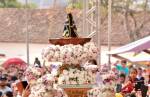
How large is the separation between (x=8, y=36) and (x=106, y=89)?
43.1 meters

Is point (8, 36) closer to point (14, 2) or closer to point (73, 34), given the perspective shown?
point (14, 2)

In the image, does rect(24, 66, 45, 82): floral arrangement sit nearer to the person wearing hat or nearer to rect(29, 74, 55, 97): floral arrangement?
rect(29, 74, 55, 97): floral arrangement

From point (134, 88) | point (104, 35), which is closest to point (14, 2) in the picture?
point (104, 35)

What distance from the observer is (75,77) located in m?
9.84

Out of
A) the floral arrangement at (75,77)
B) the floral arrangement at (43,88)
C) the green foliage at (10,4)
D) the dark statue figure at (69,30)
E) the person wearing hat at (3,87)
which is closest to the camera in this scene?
the floral arrangement at (43,88)

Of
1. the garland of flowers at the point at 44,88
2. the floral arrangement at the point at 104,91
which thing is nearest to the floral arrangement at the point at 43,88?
the garland of flowers at the point at 44,88

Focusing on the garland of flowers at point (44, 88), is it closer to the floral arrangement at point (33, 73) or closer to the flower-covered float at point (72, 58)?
the flower-covered float at point (72, 58)

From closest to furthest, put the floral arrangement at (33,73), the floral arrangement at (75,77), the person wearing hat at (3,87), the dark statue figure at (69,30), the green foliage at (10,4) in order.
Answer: the floral arrangement at (75,77), the dark statue figure at (69,30), the floral arrangement at (33,73), the person wearing hat at (3,87), the green foliage at (10,4)

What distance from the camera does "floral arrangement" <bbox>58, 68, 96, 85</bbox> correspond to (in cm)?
984

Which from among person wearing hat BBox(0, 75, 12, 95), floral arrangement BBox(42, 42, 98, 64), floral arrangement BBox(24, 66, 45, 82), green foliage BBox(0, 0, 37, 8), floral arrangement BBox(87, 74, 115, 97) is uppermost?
green foliage BBox(0, 0, 37, 8)

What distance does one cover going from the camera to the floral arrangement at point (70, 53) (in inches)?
382

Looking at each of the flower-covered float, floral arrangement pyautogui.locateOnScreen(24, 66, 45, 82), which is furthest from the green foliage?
the flower-covered float

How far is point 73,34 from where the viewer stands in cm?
1015

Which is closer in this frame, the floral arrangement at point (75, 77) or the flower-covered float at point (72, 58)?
the flower-covered float at point (72, 58)
